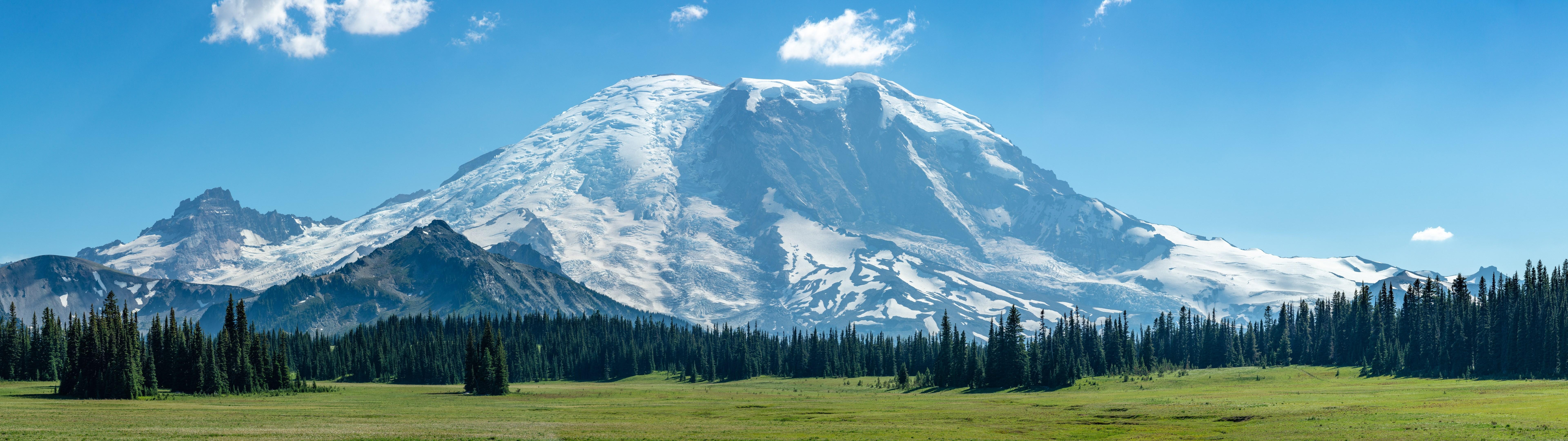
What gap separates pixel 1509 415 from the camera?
215ft

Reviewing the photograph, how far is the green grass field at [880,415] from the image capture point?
2591 inches

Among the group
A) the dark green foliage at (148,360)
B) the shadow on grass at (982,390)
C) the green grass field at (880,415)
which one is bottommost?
the shadow on grass at (982,390)

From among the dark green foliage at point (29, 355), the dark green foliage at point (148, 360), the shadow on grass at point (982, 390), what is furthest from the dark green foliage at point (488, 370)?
the dark green foliage at point (29, 355)

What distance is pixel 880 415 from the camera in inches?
3652

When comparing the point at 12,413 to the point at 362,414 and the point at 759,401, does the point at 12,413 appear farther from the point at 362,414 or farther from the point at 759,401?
the point at 759,401

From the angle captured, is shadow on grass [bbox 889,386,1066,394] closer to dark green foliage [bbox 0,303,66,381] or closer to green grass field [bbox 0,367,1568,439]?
green grass field [bbox 0,367,1568,439]

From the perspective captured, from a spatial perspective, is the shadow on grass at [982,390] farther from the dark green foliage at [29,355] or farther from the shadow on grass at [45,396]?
the dark green foliage at [29,355]

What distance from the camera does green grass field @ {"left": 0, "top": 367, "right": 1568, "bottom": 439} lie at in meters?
65.8

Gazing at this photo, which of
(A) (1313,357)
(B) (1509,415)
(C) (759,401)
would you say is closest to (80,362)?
(C) (759,401)

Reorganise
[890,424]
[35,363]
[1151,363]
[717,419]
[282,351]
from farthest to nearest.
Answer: [1151,363] < [35,363] < [282,351] < [717,419] < [890,424]

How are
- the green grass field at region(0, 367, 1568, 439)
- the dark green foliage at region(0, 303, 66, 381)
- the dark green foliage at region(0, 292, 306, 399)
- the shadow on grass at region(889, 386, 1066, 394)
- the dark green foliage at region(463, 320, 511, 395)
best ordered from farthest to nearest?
the dark green foliage at region(0, 303, 66, 381) < the dark green foliage at region(463, 320, 511, 395) < the shadow on grass at region(889, 386, 1066, 394) < the dark green foliage at region(0, 292, 306, 399) < the green grass field at region(0, 367, 1568, 439)

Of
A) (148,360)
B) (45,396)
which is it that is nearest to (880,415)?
(45,396)

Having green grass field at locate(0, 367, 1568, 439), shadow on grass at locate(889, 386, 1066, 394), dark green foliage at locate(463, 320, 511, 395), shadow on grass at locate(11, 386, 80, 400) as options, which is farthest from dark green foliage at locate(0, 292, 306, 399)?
shadow on grass at locate(889, 386, 1066, 394)

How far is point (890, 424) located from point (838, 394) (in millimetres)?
68764
